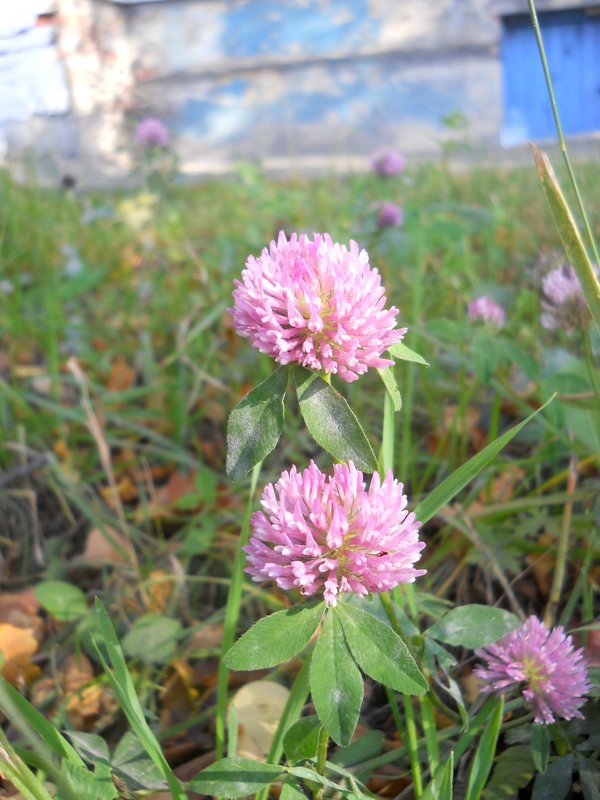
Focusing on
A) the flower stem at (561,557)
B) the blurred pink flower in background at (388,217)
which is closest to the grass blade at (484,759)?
Result: the flower stem at (561,557)

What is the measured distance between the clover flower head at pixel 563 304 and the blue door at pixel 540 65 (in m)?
4.26

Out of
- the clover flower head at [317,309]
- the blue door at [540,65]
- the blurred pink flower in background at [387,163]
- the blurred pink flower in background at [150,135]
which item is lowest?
the clover flower head at [317,309]

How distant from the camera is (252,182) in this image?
9.48ft

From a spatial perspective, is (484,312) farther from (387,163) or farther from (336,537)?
(387,163)

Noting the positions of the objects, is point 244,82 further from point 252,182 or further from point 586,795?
point 586,795

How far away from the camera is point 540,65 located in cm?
534

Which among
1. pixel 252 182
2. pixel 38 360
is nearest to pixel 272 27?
pixel 252 182

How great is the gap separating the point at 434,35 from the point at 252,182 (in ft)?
19.9

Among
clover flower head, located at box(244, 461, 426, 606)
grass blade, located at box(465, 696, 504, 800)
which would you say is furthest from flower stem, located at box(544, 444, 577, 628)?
clover flower head, located at box(244, 461, 426, 606)

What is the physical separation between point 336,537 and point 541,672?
12.2 inches

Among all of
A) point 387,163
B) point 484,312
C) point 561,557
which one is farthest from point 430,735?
point 387,163

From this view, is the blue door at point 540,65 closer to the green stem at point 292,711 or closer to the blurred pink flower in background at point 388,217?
the blurred pink flower in background at point 388,217

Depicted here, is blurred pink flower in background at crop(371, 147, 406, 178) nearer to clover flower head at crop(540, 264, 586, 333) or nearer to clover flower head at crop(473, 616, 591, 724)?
clover flower head at crop(540, 264, 586, 333)

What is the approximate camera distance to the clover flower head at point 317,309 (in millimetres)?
615
